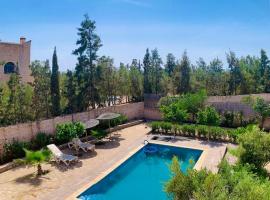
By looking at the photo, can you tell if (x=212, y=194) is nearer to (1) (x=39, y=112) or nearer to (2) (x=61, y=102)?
(1) (x=39, y=112)

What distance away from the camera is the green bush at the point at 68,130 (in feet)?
61.2

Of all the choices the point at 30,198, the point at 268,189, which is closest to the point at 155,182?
the point at 30,198

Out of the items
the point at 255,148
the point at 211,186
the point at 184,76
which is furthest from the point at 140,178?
the point at 184,76

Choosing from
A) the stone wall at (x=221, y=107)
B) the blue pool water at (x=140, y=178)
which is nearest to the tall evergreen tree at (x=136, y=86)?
the stone wall at (x=221, y=107)

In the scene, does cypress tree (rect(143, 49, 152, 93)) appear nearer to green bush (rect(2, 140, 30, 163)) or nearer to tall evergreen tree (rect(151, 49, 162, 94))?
tall evergreen tree (rect(151, 49, 162, 94))

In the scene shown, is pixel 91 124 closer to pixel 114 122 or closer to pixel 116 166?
pixel 116 166

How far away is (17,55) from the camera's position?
29.7 meters

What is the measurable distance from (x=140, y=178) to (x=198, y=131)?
7.88m

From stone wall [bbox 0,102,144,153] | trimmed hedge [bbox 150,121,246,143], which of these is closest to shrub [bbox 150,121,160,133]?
trimmed hedge [bbox 150,121,246,143]

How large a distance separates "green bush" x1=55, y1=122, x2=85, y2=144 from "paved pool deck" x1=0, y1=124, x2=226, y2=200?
165cm

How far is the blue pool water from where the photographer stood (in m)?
13.4

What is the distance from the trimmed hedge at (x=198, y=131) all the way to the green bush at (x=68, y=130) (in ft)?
21.4

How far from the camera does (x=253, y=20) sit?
1695 cm

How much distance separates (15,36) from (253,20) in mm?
22434
